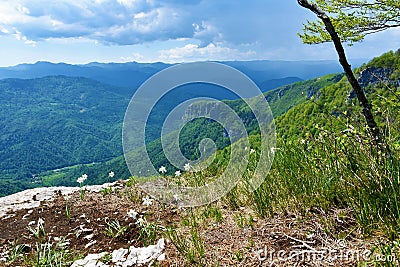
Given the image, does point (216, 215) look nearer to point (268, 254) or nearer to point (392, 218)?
point (268, 254)

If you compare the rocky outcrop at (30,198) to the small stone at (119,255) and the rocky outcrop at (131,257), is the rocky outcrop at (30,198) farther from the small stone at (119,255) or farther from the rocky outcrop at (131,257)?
the small stone at (119,255)

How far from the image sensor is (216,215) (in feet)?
14.1

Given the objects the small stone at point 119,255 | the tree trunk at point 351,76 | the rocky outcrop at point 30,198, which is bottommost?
the rocky outcrop at point 30,198

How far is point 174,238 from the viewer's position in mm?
3357

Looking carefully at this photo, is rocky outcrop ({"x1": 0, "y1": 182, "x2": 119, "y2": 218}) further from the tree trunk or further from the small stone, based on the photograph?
the tree trunk

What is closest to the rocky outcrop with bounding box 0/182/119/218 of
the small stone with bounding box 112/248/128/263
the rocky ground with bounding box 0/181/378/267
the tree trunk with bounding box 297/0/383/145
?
the rocky ground with bounding box 0/181/378/267

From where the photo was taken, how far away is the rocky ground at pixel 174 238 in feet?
9.75

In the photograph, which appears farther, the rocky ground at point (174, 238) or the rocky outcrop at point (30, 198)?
the rocky outcrop at point (30, 198)

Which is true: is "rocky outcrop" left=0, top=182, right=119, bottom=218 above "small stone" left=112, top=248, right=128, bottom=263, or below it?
below

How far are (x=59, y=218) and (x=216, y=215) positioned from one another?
258 centimetres

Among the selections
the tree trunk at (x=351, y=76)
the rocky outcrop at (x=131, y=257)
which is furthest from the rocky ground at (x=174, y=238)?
the tree trunk at (x=351, y=76)

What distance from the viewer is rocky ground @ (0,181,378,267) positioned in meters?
2.97

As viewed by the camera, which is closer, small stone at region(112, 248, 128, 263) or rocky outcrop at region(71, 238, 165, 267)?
rocky outcrop at region(71, 238, 165, 267)

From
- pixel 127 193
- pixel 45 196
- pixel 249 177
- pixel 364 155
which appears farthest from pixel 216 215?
pixel 45 196
